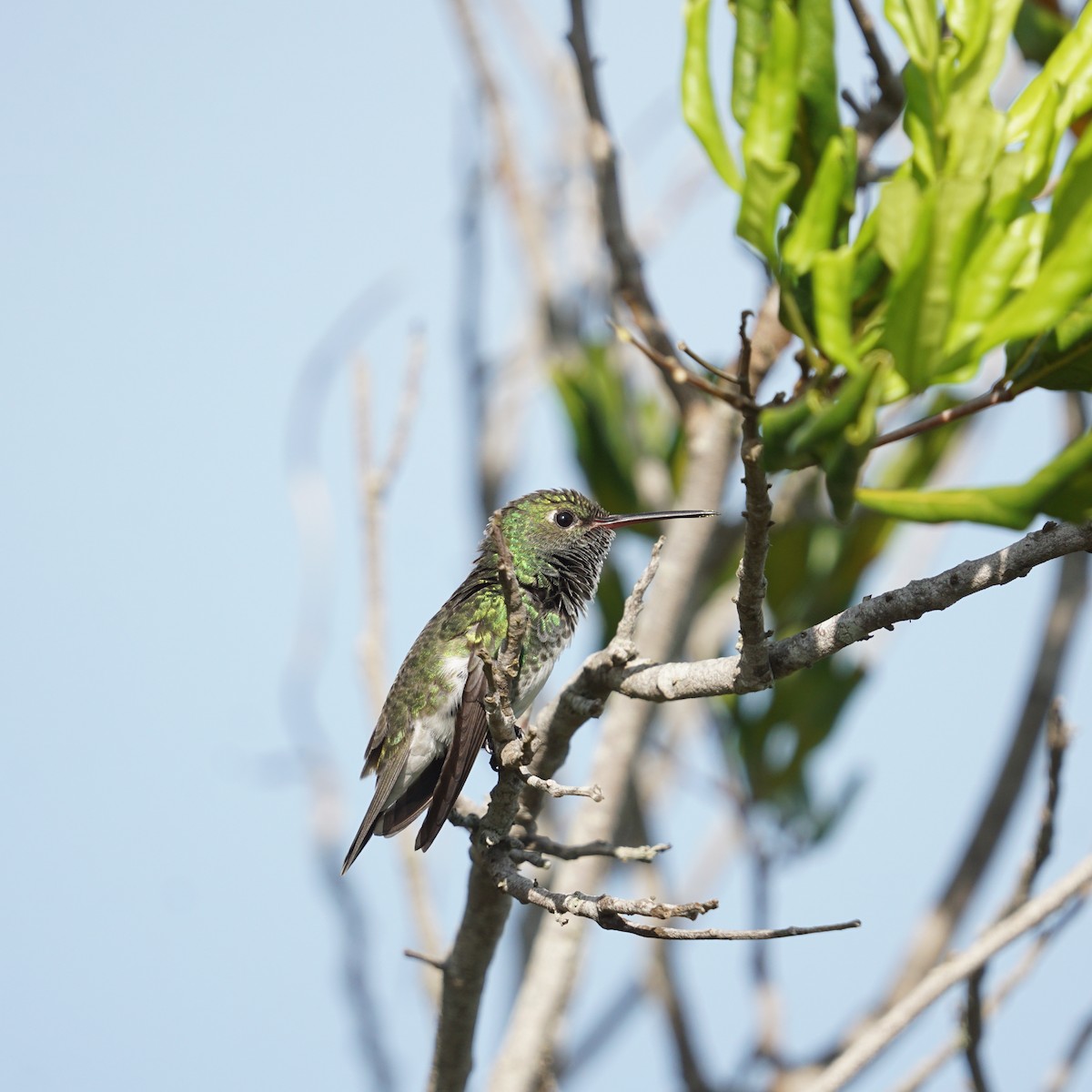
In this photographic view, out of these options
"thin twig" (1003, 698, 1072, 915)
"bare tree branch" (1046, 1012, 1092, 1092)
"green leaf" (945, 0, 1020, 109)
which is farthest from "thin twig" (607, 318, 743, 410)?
"bare tree branch" (1046, 1012, 1092, 1092)

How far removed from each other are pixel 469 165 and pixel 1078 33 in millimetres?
2955

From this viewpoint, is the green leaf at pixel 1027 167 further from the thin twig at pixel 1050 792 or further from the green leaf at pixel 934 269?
the thin twig at pixel 1050 792

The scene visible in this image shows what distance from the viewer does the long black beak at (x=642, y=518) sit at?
3.02 m

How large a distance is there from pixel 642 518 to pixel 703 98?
1.64 meters

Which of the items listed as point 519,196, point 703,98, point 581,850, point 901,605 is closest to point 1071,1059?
point 581,850

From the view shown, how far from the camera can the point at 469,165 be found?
4344 millimetres

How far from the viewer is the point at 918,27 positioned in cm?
149

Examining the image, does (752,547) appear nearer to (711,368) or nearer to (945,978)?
(711,368)

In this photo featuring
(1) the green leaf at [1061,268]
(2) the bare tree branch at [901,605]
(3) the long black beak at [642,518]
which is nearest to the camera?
(1) the green leaf at [1061,268]

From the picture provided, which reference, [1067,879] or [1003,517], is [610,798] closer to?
[1067,879]

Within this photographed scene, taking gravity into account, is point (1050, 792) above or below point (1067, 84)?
below

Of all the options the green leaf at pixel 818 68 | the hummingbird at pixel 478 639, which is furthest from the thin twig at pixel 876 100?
the green leaf at pixel 818 68

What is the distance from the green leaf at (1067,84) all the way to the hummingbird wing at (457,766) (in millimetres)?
1251

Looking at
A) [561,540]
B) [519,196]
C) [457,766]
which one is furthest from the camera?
[519,196]
